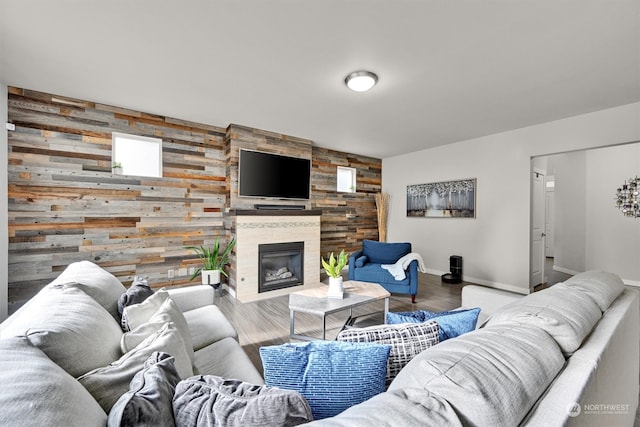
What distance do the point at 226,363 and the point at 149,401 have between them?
2.69ft

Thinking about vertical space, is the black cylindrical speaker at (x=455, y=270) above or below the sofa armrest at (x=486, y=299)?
below

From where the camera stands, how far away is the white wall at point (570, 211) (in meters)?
5.17

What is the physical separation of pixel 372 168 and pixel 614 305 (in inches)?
202

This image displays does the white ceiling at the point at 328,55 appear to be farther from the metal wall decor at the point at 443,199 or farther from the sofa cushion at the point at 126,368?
the sofa cushion at the point at 126,368

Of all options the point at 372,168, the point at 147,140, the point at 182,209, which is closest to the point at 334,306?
the point at 182,209

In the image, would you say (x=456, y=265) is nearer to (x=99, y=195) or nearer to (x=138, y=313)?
(x=138, y=313)

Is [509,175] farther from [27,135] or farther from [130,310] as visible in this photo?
[27,135]

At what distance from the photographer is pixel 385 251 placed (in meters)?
4.01

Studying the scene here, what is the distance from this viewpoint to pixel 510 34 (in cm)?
200

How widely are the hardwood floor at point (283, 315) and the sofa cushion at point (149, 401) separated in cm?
146

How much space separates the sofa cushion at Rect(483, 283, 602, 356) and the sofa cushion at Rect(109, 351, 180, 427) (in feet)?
3.69

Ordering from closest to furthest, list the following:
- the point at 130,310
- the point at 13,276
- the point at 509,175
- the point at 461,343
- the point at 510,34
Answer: the point at 461,343 → the point at 130,310 → the point at 510,34 → the point at 13,276 → the point at 509,175

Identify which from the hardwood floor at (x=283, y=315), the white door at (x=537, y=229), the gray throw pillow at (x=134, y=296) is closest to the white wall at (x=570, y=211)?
the white door at (x=537, y=229)

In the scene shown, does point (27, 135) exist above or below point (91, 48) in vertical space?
below
